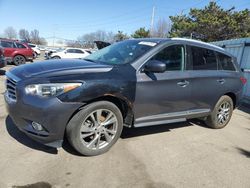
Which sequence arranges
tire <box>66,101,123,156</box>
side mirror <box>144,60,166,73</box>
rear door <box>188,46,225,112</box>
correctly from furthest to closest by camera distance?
rear door <box>188,46,225,112</box> → side mirror <box>144,60,166,73</box> → tire <box>66,101,123,156</box>

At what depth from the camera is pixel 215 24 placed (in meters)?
28.3

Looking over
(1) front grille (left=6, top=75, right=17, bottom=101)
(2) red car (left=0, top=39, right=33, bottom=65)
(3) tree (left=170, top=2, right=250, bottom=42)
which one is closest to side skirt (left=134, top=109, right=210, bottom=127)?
(1) front grille (left=6, top=75, right=17, bottom=101)

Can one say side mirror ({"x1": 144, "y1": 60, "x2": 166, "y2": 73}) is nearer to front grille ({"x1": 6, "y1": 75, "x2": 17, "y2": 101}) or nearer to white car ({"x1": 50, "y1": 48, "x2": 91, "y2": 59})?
front grille ({"x1": 6, "y1": 75, "x2": 17, "y2": 101})

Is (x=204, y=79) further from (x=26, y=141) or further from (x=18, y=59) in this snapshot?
(x=18, y=59)

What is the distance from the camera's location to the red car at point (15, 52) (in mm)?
16438

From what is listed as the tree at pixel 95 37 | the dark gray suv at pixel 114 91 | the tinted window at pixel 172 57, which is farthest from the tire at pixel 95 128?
the tree at pixel 95 37

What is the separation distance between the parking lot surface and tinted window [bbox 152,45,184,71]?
4.52 feet

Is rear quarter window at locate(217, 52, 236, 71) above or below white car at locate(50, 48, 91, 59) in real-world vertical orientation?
above

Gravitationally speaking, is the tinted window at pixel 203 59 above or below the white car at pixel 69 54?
above

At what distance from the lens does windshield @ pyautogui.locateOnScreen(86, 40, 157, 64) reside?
4360mm

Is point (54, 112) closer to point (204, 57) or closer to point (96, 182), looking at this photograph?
point (96, 182)

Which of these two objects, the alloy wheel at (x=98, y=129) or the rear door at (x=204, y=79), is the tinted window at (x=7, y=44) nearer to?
the rear door at (x=204, y=79)

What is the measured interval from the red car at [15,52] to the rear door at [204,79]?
46.9ft

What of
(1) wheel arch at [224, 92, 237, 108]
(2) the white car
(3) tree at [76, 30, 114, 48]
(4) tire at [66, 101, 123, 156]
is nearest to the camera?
(4) tire at [66, 101, 123, 156]
